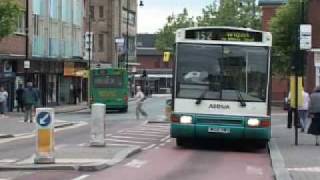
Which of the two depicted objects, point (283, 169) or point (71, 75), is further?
point (71, 75)

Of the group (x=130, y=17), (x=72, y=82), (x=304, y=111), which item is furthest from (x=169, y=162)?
(x=130, y=17)

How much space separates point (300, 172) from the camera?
1572 cm

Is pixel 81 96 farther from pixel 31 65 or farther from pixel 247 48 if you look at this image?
pixel 247 48

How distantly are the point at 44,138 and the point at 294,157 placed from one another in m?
6.25

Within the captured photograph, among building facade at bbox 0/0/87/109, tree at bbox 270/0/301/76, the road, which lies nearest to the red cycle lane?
the road

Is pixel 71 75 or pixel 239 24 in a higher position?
pixel 239 24

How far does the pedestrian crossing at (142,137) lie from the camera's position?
77.1ft

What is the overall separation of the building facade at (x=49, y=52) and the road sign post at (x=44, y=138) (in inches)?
1240

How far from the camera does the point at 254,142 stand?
22.2 m

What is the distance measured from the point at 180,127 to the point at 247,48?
2.80 meters

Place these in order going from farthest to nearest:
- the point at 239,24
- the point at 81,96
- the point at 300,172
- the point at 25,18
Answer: the point at 239,24 → the point at 81,96 → the point at 25,18 → the point at 300,172

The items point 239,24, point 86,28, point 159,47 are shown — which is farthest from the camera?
point 159,47

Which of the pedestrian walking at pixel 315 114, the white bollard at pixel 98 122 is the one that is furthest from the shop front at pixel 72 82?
the white bollard at pixel 98 122

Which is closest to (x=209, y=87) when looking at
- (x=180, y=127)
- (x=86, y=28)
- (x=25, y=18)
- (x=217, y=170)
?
(x=180, y=127)
